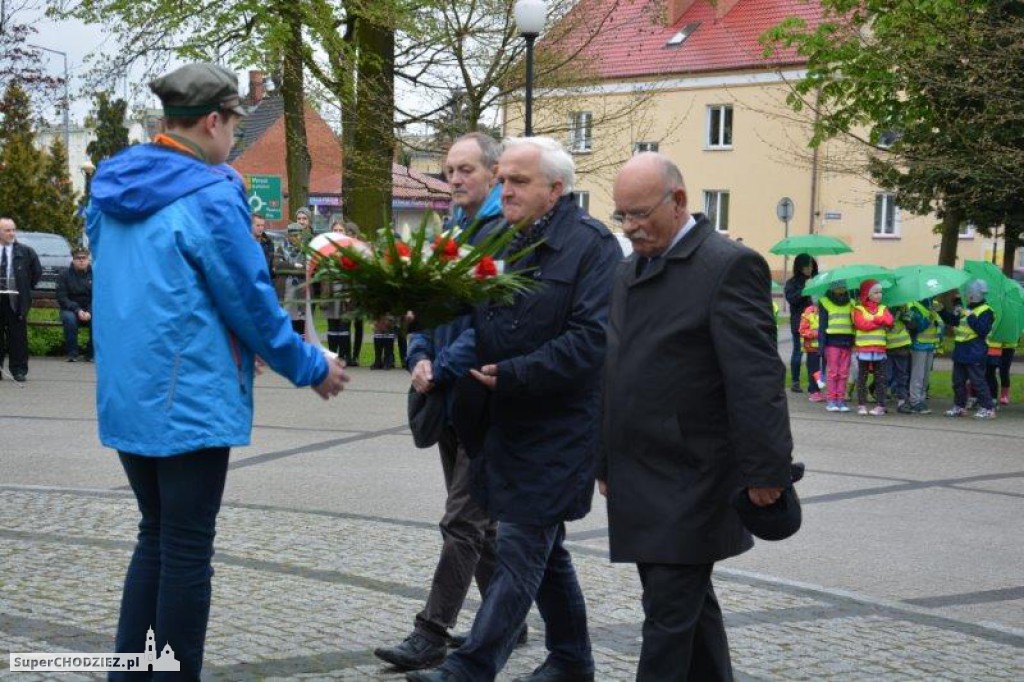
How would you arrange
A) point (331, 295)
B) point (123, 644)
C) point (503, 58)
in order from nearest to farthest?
point (123, 644), point (331, 295), point (503, 58)

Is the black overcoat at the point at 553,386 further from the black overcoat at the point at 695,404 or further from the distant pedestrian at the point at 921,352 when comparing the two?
the distant pedestrian at the point at 921,352

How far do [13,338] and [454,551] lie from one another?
14.2m

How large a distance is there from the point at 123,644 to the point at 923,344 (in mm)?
14582

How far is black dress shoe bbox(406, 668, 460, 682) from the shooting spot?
16.7 ft

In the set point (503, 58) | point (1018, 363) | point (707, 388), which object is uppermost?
point (503, 58)

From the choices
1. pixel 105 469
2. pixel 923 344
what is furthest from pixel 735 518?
pixel 923 344

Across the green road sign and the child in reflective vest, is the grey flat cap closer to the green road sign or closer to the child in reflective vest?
the child in reflective vest

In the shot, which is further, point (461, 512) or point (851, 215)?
point (851, 215)

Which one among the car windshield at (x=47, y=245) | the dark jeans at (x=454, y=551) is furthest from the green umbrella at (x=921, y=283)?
the car windshield at (x=47, y=245)

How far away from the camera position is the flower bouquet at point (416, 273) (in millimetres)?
4680

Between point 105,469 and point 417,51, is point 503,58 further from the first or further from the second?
point 105,469

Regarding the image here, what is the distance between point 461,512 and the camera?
5.62 meters

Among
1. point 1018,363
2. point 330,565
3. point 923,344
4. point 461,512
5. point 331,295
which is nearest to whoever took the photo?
point 331,295

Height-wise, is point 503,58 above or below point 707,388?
above
